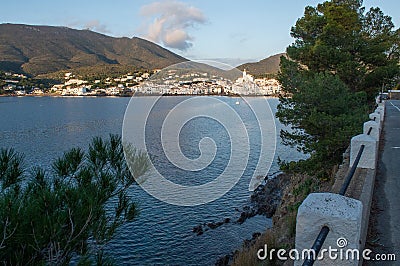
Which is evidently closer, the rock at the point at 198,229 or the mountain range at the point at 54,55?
the rock at the point at 198,229

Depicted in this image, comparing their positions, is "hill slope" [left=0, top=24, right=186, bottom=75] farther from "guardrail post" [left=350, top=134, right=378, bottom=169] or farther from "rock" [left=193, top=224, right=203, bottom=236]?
"guardrail post" [left=350, top=134, right=378, bottom=169]

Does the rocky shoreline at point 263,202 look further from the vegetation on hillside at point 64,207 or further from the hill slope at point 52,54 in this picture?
the hill slope at point 52,54

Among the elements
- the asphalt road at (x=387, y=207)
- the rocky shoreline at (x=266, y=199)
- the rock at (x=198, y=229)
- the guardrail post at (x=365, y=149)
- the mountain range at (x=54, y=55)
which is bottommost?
the rock at (x=198, y=229)

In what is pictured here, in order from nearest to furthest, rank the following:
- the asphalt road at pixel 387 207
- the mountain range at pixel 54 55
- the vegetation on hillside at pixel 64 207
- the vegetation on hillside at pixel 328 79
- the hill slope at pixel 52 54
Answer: the vegetation on hillside at pixel 64 207 → the asphalt road at pixel 387 207 → the vegetation on hillside at pixel 328 79 → the mountain range at pixel 54 55 → the hill slope at pixel 52 54

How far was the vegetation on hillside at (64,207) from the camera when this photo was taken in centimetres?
334

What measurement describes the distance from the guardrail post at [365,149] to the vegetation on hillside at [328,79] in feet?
13.8

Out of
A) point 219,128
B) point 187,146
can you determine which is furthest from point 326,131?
point 219,128

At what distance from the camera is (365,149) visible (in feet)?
18.2

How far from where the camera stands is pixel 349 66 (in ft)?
43.7

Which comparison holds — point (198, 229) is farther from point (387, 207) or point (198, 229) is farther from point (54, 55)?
point (54, 55)

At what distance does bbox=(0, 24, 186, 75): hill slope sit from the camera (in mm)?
139538

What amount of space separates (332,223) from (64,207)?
280 cm

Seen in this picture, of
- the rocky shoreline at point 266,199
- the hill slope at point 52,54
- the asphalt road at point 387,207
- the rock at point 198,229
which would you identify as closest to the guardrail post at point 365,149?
the asphalt road at point 387,207

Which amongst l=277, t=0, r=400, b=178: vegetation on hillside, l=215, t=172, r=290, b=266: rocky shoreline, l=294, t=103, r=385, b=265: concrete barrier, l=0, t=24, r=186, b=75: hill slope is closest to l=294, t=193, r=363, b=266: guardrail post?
l=294, t=103, r=385, b=265: concrete barrier
